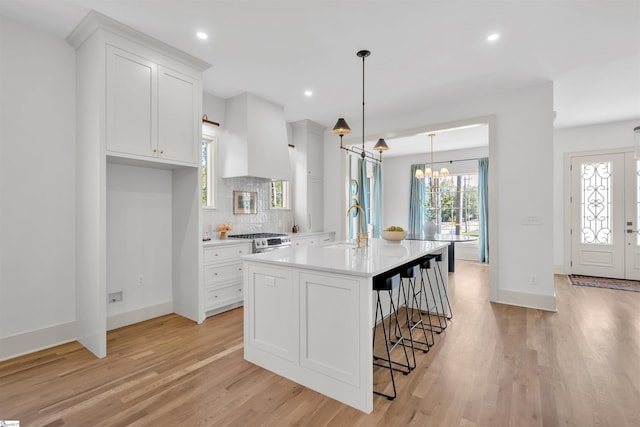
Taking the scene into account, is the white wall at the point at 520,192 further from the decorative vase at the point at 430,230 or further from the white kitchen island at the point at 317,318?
the white kitchen island at the point at 317,318

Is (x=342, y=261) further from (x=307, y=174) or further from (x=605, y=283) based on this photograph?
(x=605, y=283)

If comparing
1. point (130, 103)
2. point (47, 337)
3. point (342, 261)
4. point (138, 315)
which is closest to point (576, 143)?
point (342, 261)

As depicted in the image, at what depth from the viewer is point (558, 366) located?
8.03 feet

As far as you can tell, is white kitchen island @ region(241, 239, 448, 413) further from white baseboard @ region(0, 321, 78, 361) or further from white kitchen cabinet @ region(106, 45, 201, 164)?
white baseboard @ region(0, 321, 78, 361)

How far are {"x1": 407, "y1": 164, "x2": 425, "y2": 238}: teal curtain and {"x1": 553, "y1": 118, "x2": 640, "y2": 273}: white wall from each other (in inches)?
119

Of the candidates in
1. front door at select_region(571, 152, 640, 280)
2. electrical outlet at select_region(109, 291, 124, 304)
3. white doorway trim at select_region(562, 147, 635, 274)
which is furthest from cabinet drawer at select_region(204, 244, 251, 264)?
front door at select_region(571, 152, 640, 280)

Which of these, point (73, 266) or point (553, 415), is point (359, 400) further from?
point (73, 266)

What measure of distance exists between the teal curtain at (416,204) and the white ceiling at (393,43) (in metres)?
4.12

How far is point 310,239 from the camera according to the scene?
205 inches

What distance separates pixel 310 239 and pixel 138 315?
265cm

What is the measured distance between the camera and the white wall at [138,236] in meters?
3.23

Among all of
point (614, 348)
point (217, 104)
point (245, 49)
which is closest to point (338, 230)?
point (217, 104)

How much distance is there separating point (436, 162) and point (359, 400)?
7304 mm

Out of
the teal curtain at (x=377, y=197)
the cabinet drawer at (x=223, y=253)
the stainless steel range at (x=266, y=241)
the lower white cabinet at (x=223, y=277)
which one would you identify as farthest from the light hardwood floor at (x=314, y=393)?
the teal curtain at (x=377, y=197)
